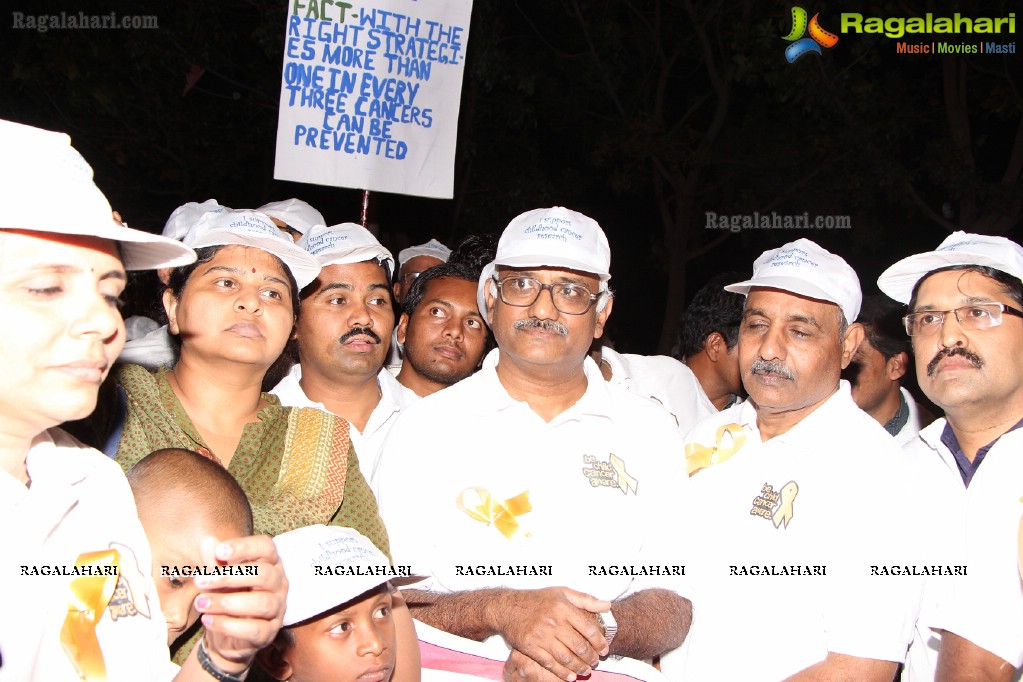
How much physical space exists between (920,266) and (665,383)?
159 cm

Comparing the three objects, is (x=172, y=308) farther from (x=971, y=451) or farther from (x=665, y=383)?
(x=971, y=451)

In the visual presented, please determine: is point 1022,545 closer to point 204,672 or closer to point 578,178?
point 204,672

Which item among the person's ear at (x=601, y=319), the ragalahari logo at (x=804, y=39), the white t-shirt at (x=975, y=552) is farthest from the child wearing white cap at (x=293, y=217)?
the ragalahari logo at (x=804, y=39)

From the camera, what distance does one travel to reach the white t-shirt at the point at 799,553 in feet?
9.45

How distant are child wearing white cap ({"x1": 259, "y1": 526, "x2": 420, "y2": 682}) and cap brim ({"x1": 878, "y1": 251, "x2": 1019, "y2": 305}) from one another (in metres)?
2.09

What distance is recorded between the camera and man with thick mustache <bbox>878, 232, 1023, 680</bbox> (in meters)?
2.75

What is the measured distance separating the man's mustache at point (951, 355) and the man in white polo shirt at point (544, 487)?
3.04 feet

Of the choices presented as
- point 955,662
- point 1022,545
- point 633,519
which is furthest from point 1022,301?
point 633,519

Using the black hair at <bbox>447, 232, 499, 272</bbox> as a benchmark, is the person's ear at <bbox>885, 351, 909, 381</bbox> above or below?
below

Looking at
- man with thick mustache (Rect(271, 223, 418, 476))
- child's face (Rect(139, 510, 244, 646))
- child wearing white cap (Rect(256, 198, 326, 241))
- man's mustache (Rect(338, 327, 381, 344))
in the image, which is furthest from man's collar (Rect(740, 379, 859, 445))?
child wearing white cap (Rect(256, 198, 326, 241))

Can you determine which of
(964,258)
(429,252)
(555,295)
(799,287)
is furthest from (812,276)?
(429,252)

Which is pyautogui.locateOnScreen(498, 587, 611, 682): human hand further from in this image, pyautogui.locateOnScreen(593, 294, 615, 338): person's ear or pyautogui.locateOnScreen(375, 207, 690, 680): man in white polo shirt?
pyautogui.locateOnScreen(593, 294, 615, 338): person's ear

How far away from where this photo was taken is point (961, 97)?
10.6 m

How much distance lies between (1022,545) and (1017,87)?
9.55 metres
